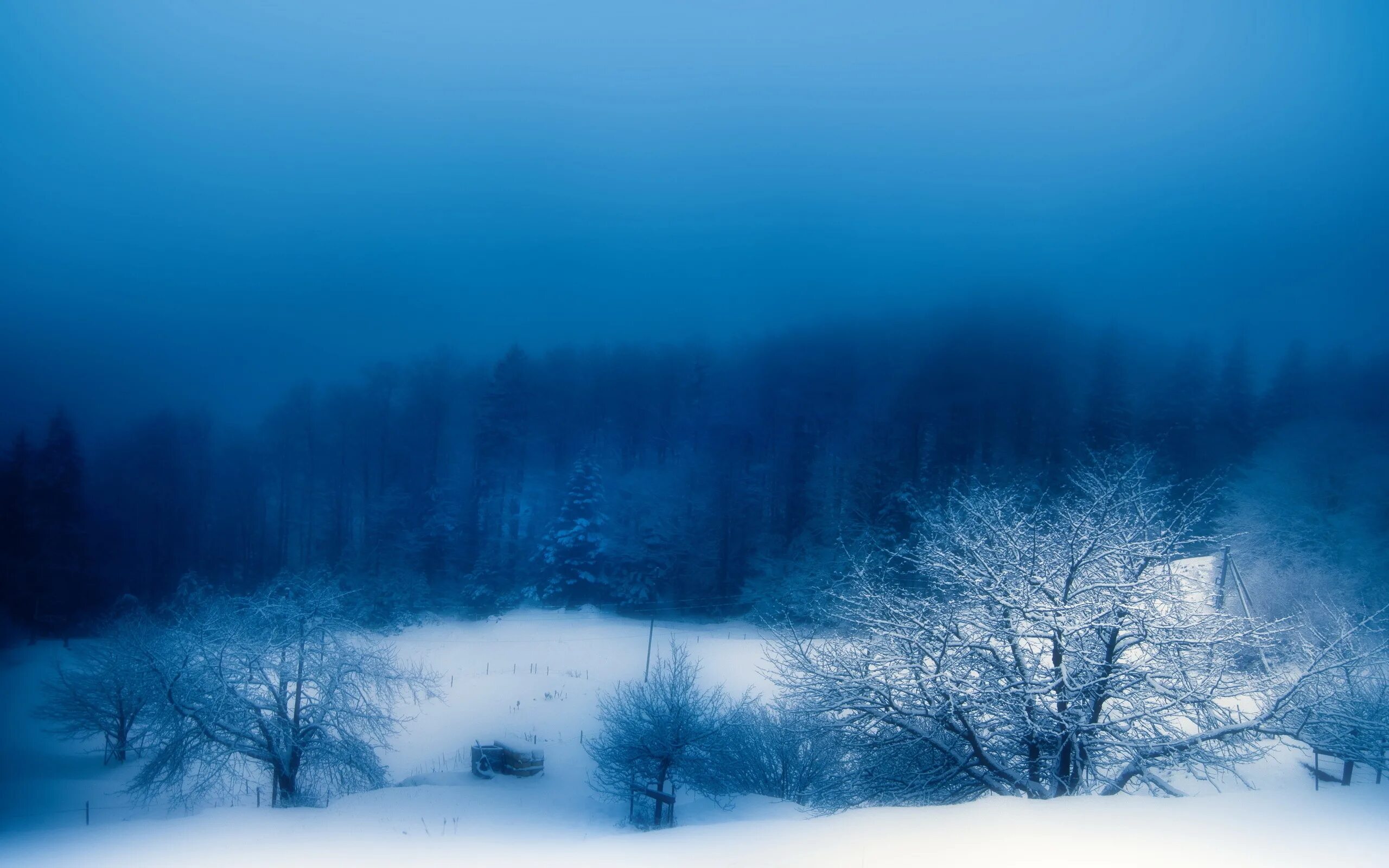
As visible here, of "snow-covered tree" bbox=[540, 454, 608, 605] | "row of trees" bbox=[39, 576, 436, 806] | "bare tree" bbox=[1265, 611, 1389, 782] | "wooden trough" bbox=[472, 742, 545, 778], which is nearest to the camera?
"bare tree" bbox=[1265, 611, 1389, 782]

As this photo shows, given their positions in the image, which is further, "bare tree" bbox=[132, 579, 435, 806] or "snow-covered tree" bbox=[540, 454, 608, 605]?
"snow-covered tree" bbox=[540, 454, 608, 605]

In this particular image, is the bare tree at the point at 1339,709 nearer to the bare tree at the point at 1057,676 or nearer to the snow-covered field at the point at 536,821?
the bare tree at the point at 1057,676

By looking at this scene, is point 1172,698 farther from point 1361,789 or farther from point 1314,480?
point 1314,480

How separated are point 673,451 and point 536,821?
15.0 feet

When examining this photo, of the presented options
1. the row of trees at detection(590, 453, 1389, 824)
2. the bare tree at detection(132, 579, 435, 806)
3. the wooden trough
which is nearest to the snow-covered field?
the wooden trough

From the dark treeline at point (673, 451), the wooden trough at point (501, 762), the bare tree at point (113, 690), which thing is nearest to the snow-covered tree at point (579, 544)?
the dark treeline at point (673, 451)

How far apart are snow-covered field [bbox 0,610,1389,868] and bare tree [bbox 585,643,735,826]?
269 millimetres

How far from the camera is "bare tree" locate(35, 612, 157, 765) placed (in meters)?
5.64

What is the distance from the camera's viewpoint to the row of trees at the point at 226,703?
5.58 meters

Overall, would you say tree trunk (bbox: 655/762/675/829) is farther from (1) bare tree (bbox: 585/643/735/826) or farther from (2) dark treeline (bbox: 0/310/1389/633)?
(2) dark treeline (bbox: 0/310/1389/633)

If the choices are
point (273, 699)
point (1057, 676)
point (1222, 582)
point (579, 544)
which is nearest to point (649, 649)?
point (579, 544)

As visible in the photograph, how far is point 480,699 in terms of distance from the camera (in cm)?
736

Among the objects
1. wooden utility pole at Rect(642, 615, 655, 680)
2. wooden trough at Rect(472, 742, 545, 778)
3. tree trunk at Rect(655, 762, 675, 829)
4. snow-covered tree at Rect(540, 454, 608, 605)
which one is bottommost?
tree trunk at Rect(655, 762, 675, 829)

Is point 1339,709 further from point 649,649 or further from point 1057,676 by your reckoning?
point 649,649
